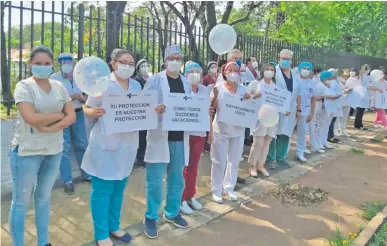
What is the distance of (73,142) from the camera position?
5.34 meters

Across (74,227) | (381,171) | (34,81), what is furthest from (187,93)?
(381,171)

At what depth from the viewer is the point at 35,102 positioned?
3160 millimetres

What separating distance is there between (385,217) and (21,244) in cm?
405

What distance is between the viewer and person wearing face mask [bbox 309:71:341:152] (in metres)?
8.48

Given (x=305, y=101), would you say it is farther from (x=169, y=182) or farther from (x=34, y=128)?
(x=34, y=128)

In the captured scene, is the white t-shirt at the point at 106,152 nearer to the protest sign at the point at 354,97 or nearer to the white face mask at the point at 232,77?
the white face mask at the point at 232,77

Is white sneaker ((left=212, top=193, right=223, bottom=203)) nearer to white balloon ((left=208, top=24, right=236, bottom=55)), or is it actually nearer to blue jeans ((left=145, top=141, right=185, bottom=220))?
blue jeans ((left=145, top=141, right=185, bottom=220))

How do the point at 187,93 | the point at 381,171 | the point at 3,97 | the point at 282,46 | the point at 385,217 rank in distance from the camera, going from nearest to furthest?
the point at 187,93, the point at 385,217, the point at 3,97, the point at 381,171, the point at 282,46

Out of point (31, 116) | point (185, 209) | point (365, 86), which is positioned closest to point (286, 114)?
point (185, 209)

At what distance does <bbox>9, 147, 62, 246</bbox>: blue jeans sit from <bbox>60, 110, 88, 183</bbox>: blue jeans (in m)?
1.69

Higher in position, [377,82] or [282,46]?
[282,46]

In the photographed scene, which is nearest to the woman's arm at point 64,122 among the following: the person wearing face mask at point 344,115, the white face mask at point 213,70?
the white face mask at point 213,70

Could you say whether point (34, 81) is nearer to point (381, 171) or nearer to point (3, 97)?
point (3, 97)

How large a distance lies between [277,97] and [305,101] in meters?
1.79
